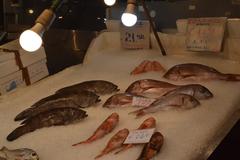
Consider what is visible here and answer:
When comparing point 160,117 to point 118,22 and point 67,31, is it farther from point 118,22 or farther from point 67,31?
point 67,31

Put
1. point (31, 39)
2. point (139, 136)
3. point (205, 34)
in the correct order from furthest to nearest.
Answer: point (205, 34), point (139, 136), point (31, 39)

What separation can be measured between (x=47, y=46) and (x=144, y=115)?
230cm

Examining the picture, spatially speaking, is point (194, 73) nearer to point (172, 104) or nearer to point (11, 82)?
point (172, 104)

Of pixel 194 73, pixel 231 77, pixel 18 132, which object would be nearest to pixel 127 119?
pixel 18 132

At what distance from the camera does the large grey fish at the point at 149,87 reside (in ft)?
8.34

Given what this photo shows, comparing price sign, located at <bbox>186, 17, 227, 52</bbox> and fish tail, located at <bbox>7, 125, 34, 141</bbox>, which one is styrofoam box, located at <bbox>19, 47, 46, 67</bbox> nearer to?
fish tail, located at <bbox>7, 125, 34, 141</bbox>

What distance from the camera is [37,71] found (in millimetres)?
3107

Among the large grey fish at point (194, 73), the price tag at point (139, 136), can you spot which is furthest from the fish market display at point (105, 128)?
the large grey fish at point (194, 73)

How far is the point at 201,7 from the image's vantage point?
10.8 ft

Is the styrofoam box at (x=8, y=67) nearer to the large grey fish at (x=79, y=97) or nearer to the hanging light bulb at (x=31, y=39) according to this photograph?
the large grey fish at (x=79, y=97)

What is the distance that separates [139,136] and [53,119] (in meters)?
0.53

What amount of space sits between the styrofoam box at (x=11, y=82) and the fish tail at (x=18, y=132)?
26.0 inches

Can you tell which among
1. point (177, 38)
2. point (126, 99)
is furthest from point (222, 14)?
point (126, 99)

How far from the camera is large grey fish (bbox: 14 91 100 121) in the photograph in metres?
2.33
